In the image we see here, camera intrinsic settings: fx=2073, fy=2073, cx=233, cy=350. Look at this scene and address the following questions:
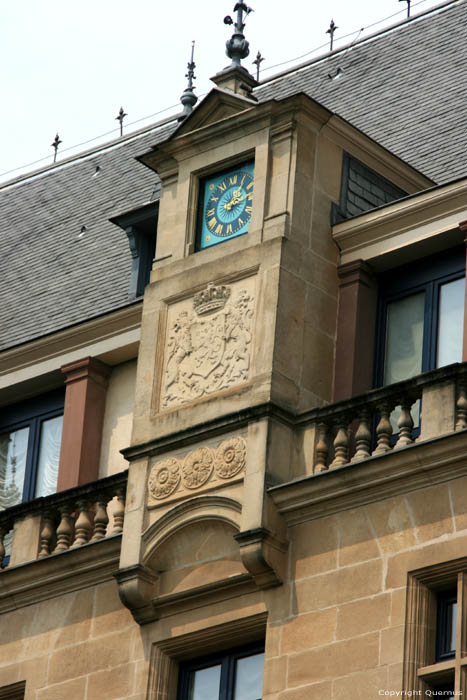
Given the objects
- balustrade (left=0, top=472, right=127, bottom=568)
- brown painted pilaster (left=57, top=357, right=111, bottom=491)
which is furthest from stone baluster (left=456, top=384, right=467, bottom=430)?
brown painted pilaster (left=57, top=357, right=111, bottom=491)

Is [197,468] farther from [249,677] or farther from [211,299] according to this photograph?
[249,677]

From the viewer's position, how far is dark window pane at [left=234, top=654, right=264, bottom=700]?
2191 centimetres

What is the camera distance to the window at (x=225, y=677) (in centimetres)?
2202

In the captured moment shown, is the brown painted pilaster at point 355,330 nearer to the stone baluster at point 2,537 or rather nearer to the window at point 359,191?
the window at point 359,191

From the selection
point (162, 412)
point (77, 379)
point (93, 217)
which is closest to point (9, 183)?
point (93, 217)

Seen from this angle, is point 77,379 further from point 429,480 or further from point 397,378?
point 429,480

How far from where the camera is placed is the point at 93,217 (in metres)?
31.8

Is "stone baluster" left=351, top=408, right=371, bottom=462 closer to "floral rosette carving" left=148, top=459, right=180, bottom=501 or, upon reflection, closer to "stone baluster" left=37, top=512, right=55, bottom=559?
"floral rosette carving" left=148, top=459, right=180, bottom=501

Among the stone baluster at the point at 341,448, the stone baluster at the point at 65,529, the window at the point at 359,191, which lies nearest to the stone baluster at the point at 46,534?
the stone baluster at the point at 65,529

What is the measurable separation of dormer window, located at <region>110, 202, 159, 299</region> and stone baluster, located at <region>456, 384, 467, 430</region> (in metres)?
6.77

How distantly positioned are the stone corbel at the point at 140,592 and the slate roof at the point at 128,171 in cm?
505

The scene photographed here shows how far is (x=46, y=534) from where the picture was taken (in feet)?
80.7

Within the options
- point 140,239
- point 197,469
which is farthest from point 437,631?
point 140,239

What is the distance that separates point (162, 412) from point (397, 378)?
2711 millimetres
